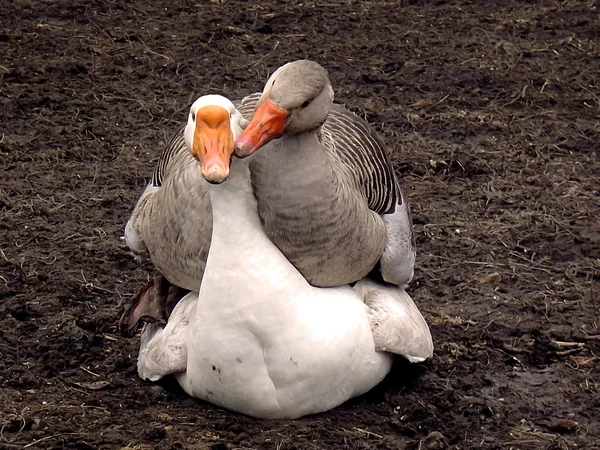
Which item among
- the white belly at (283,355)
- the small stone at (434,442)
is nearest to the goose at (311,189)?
the white belly at (283,355)

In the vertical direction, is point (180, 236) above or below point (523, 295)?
above

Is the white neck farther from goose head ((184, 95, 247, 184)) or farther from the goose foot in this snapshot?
the goose foot

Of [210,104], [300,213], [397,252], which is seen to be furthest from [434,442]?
[210,104]

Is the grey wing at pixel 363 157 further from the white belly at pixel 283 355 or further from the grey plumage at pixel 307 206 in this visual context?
the white belly at pixel 283 355

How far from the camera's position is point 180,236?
4328 millimetres

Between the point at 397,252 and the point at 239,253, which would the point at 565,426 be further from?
the point at 239,253

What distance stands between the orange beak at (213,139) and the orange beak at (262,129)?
0.05 meters

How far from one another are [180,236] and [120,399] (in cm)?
75

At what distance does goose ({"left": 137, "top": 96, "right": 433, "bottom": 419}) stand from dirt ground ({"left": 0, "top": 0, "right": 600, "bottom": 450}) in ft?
0.45

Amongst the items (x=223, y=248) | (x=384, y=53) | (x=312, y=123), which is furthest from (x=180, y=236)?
(x=384, y=53)

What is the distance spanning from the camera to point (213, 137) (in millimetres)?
3828

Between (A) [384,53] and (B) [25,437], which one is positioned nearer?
(B) [25,437]

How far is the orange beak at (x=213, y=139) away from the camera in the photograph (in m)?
3.75

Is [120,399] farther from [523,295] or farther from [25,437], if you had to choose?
[523,295]
